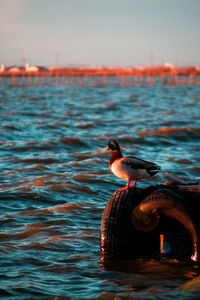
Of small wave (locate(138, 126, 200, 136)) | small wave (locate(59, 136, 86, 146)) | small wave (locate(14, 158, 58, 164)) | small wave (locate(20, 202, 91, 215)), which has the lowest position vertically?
small wave (locate(20, 202, 91, 215))

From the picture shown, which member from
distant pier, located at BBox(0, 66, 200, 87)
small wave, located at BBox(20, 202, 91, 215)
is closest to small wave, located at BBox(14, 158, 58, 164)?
small wave, located at BBox(20, 202, 91, 215)

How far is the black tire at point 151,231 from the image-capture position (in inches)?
201

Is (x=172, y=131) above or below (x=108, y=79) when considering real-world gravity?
below

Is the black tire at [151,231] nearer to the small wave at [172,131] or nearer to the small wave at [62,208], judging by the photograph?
the small wave at [62,208]

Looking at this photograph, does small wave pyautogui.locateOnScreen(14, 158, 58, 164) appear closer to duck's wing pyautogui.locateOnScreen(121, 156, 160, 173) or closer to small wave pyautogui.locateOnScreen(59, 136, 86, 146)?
small wave pyautogui.locateOnScreen(59, 136, 86, 146)

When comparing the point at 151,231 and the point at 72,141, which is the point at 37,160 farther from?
the point at 151,231

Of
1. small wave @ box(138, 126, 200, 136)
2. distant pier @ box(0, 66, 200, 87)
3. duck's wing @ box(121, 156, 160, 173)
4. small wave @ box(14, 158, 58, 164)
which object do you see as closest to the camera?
duck's wing @ box(121, 156, 160, 173)

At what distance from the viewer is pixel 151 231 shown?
5.33 meters

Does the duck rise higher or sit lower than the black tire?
higher

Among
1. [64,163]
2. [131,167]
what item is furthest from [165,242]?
[64,163]

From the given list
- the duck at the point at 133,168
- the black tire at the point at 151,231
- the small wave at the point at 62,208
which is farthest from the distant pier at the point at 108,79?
the black tire at the point at 151,231

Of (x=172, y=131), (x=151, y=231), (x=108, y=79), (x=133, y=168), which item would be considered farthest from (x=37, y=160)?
(x=108, y=79)

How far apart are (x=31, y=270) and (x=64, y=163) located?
711 centimetres

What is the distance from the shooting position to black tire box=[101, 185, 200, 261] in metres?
5.12
